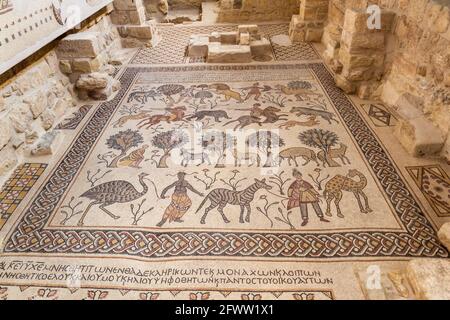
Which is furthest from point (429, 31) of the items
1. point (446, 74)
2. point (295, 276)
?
point (295, 276)

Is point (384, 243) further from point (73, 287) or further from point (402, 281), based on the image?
point (73, 287)

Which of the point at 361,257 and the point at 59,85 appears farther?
the point at 59,85

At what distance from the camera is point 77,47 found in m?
3.38

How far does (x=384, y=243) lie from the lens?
190cm

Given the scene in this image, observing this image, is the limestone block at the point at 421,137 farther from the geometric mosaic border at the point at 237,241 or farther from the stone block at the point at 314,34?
the stone block at the point at 314,34

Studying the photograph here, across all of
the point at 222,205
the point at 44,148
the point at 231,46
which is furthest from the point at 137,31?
the point at 222,205

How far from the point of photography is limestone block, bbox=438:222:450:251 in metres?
1.80

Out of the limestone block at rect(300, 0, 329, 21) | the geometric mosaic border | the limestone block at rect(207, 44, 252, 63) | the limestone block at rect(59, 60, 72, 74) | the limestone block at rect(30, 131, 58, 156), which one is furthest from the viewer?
the limestone block at rect(300, 0, 329, 21)

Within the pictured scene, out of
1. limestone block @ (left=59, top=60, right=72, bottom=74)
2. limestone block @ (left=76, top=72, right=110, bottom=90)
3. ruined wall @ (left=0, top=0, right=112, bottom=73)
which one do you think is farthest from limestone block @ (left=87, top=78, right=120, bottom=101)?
ruined wall @ (left=0, top=0, right=112, bottom=73)

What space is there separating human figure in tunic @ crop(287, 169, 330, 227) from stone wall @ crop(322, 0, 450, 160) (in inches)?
38.8

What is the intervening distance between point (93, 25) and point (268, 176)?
3.44 metres

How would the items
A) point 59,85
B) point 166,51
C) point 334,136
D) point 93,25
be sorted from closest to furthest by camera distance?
point 334,136 < point 59,85 < point 93,25 < point 166,51

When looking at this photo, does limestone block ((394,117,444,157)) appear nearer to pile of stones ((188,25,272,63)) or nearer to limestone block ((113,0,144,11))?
pile of stones ((188,25,272,63))

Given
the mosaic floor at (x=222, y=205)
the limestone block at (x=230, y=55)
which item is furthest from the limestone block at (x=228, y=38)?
the mosaic floor at (x=222, y=205)
